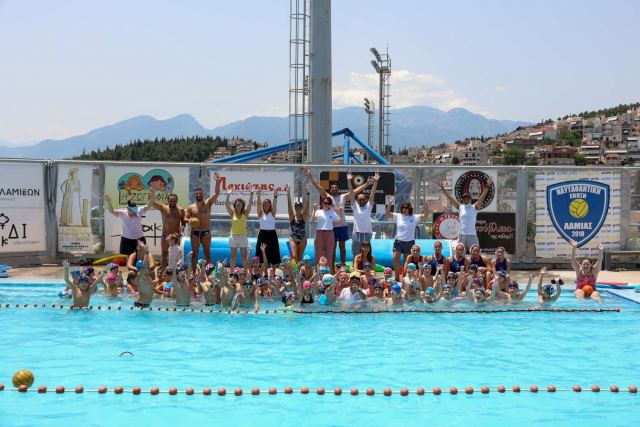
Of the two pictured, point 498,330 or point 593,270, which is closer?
point 498,330

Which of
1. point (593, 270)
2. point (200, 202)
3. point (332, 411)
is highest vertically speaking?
point (200, 202)

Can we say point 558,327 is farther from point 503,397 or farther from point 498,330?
point 503,397

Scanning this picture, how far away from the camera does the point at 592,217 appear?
1596cm

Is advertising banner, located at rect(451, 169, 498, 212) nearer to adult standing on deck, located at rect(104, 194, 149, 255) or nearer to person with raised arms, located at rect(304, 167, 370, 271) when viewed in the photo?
person with raised arms, located at rect(304, 167, 370, 271)

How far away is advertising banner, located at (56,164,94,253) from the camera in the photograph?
1578cm

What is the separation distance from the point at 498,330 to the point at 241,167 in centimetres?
729

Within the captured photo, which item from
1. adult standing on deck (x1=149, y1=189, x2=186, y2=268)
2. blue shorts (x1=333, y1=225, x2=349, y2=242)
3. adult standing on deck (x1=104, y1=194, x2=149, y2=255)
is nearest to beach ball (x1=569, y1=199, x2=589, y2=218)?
blue shorts (x1=333, y1=225, x2=349, y2=242)

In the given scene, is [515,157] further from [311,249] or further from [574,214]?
[311,249]

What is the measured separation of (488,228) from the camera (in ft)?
51.9

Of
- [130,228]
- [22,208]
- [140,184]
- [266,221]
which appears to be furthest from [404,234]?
[22,208]

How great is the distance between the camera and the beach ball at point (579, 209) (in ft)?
52.3

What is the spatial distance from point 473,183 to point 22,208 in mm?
9778

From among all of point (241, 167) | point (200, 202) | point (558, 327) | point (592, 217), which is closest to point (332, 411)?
point (558, 327)

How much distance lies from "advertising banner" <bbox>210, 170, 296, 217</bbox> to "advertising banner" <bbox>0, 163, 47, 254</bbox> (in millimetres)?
3624
